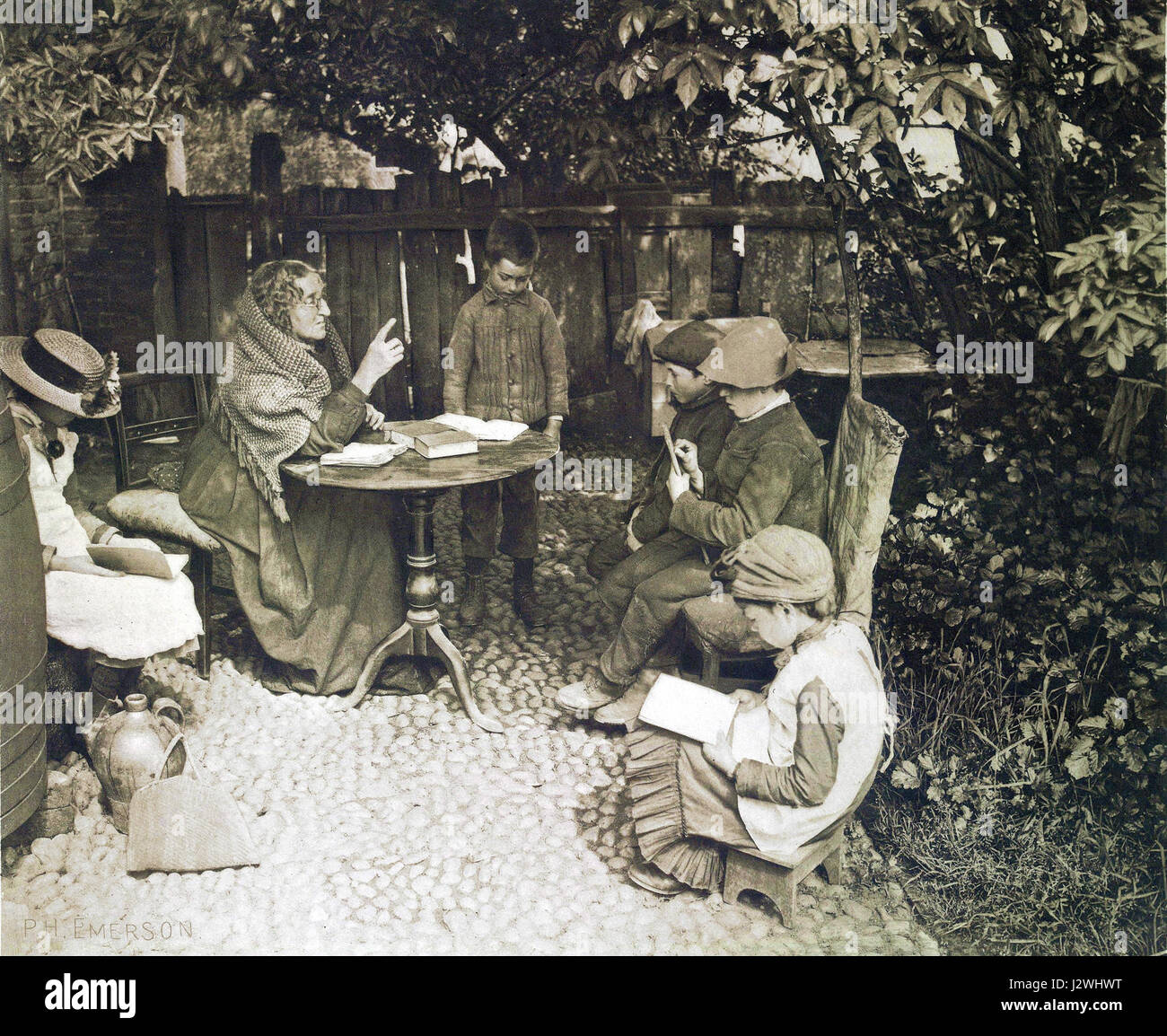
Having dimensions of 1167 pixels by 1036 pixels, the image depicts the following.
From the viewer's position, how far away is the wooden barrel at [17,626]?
4.57 m

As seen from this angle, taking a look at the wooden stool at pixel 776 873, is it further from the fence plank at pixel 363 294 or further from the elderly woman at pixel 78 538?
the fence plank at pixel 363 294

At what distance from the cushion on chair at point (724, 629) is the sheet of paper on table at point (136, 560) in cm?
211

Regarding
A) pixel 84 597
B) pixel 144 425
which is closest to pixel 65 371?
pixel 144 425

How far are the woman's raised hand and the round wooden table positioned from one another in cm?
33

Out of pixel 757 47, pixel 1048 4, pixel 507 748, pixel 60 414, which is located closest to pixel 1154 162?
pixel 1048 4

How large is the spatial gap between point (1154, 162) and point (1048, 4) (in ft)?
2.35

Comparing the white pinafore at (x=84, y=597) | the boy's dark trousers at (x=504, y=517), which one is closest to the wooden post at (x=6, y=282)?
the white pinafore at (x=84, y=597)

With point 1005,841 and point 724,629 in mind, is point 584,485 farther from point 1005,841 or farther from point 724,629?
point 1005,841

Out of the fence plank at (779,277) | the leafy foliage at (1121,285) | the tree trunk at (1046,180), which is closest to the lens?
the leafy foliage at (1121,285)

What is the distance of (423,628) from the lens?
480 centimetres

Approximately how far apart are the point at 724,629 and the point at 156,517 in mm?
2314

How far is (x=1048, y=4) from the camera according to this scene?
4434mm

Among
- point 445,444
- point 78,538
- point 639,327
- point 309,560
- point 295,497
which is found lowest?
point 309,560

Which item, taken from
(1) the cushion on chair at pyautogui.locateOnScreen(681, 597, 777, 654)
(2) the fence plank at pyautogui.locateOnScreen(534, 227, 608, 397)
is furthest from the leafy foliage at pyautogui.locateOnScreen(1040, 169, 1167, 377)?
(2) the fence plank at pyautogui.locateOnScreen(534, 227, 608, 397)
